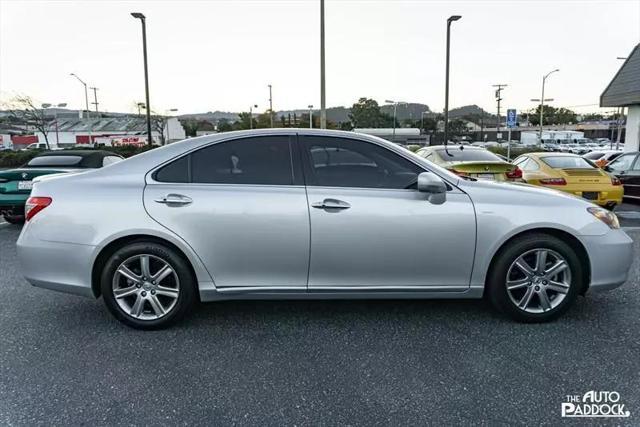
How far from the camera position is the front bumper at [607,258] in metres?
3.70

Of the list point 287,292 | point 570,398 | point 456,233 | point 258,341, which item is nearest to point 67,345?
point 258,341

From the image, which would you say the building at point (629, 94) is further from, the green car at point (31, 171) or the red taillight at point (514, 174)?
the green car at point (31, 171)

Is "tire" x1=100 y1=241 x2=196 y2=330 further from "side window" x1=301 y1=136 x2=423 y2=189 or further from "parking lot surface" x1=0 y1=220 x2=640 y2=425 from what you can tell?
"side window" x1=301 y1=136 x2=423 y2=189

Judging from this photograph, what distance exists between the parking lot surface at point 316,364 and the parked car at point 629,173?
7475 millimetres

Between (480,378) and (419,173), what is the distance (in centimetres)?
154

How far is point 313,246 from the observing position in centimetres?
355

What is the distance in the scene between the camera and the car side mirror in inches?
138

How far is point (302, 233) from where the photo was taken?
3.54m

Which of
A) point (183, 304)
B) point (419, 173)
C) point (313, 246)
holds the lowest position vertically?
point (183, 304)

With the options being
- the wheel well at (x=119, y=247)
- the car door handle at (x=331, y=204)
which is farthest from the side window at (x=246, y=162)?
the wheel well at (x=119, y=247)

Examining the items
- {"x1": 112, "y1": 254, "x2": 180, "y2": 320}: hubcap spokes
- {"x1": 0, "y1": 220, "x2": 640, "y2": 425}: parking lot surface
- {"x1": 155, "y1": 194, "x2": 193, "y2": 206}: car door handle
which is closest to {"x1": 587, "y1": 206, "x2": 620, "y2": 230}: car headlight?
{"x1": 0, "y1": 220, "x2": 640, "y2": 425}: parking lot surface

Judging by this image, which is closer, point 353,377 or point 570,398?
point 570,398

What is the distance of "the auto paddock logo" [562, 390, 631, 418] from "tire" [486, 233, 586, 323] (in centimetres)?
99

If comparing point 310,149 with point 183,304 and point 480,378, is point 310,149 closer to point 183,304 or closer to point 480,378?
point 183,304
